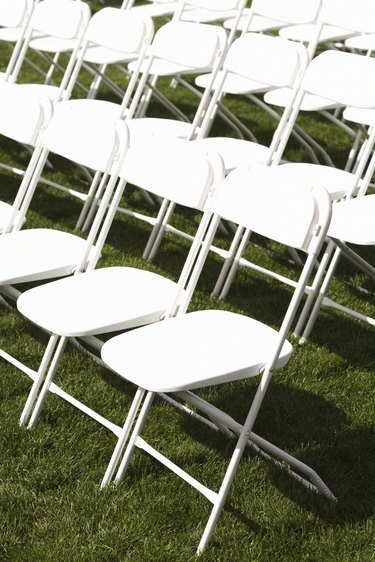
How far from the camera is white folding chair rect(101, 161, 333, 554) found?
11.0ft

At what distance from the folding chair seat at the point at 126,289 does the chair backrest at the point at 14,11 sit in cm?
279

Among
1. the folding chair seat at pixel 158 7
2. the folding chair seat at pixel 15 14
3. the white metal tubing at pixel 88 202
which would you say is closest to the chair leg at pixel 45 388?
the white metal tubing at pixel 88 202

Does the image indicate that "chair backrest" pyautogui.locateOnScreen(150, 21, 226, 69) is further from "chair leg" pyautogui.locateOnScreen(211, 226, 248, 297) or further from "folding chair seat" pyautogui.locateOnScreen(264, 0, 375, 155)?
"chair leg" pyautogui.locateOnScreen(211, 226, 248, 297)

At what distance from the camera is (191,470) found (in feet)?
12.4

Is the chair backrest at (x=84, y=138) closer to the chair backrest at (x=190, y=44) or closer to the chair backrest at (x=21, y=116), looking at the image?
the chair backrest at (x=21, y=116)

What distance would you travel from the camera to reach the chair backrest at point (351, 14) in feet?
19.1

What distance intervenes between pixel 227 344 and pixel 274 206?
0.56m

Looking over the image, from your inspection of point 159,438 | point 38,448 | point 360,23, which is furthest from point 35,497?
point 360,23

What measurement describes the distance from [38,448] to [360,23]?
11.3 feet

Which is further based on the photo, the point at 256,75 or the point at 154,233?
the point at 154,233

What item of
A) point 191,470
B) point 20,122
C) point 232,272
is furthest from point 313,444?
point 20,122

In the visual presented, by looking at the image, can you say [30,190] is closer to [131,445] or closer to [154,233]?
[154,233]

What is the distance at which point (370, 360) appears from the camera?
4.70m

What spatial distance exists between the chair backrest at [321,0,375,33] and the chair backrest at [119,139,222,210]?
2.18 metres
